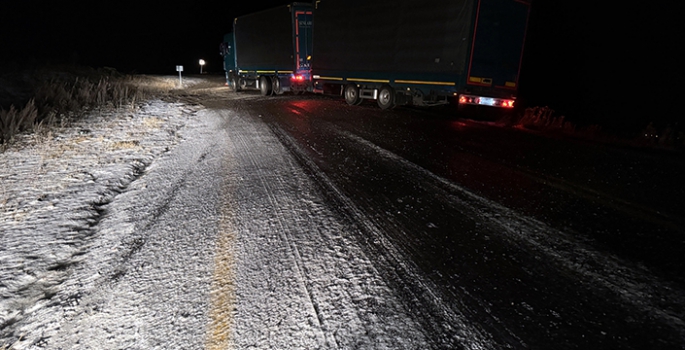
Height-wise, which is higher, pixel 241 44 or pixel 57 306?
pixel 241 44

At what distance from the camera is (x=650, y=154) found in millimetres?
7621

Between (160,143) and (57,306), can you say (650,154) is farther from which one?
(160,143)

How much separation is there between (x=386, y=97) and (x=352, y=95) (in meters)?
2.03

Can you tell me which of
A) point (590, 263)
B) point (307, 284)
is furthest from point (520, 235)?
point (307, 284)

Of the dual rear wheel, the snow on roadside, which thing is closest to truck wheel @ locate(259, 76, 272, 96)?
the dual rear wheel

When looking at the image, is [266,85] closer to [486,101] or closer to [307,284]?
→ [486,101]

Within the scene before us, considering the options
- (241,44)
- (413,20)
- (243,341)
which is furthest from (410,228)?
(241,44)

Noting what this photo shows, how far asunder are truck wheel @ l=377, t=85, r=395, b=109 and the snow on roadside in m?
7.76

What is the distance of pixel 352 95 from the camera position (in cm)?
1539

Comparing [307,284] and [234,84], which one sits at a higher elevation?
[234,84]

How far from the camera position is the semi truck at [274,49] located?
17688mm

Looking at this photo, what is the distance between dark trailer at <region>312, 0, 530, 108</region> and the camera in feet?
34.2

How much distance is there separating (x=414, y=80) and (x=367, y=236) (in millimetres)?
9854

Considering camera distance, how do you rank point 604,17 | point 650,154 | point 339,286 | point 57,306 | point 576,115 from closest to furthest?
point 57,306, point 339,286, point 650,154, point 576,115, point 604,17
